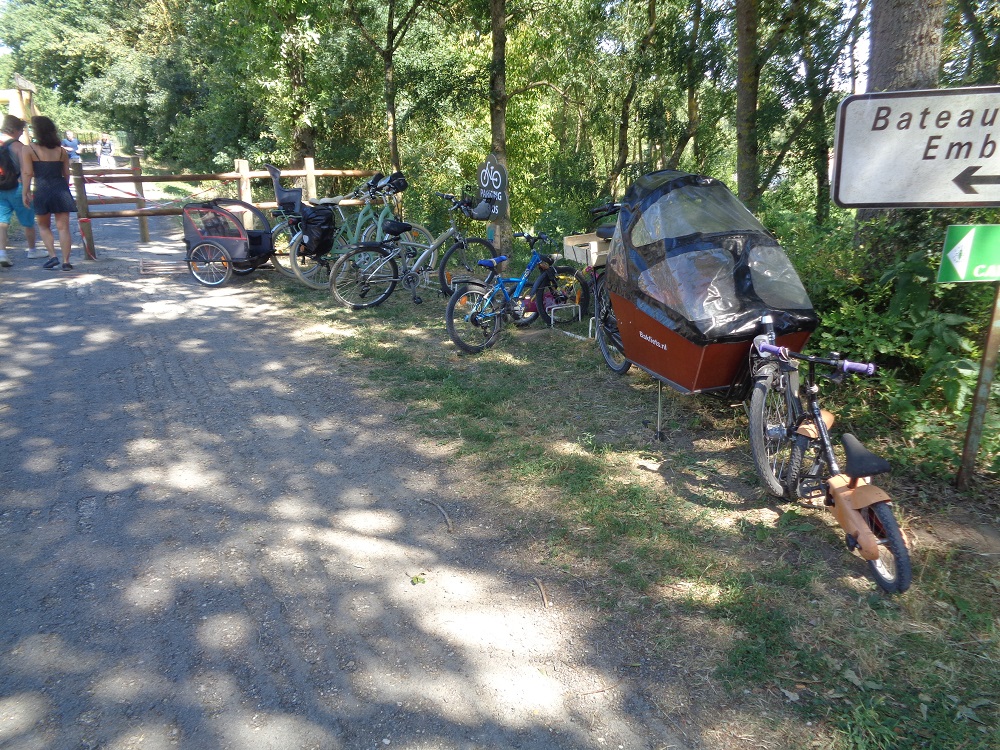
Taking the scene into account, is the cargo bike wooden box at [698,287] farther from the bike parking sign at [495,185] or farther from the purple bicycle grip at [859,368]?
the bike parking sign at [495,185]

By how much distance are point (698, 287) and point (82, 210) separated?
10.2 meters

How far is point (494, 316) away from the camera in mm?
7297

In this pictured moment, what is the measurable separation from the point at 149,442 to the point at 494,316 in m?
3.41

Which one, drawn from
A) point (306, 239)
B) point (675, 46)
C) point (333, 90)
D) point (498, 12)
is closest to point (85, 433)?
point (306, 239)

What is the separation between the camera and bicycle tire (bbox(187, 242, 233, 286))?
9945 millimetres

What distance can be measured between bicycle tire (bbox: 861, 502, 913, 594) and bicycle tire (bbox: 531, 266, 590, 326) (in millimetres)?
4631

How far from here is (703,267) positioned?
15.6 feet

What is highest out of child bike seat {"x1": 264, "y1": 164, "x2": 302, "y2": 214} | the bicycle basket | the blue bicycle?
the bicycle basket

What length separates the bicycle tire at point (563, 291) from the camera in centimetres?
778

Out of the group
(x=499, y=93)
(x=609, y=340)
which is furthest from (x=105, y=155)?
(x=609, y=340)

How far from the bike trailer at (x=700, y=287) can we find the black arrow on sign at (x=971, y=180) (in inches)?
44.2

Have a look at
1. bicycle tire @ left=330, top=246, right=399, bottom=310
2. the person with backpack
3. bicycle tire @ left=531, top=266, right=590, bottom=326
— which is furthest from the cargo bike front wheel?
the person with backpack

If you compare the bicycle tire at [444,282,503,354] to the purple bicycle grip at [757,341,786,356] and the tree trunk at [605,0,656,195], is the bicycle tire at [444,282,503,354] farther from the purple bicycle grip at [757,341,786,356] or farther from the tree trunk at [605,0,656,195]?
the tree trunk at [605,0,656,195]

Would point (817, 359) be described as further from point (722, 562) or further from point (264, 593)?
point (264, 593)
